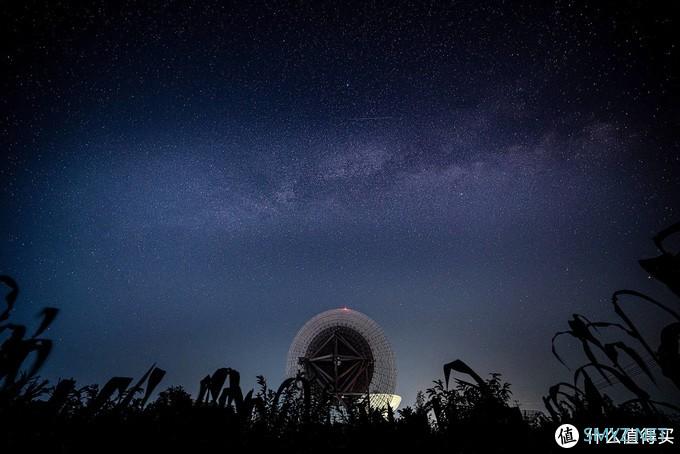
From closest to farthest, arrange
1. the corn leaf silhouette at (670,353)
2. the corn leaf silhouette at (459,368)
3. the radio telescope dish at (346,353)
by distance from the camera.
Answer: the corn leaf silhouette at (670,353) < the corn leaf silhouette at (459,368) < the radio telescope dish at (346,353)

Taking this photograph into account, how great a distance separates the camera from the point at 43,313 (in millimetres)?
2234

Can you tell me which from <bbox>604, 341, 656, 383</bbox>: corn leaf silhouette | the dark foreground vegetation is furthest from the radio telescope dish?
<bbox>604, 341, 656, 383</bbox>: corn leaf silhouette

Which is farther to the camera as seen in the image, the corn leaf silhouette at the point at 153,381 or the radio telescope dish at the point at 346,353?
the radio telescope dish at the point at 346,353

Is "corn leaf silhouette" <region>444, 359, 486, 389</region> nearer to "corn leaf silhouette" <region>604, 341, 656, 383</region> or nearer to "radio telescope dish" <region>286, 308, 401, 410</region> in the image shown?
"corn leaf silhouette" <region>604, 341, 656, 383</region>

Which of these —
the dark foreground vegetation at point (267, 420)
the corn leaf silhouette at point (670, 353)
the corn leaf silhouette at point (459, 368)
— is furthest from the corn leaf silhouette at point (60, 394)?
the corn leaf silhouette at point (670, 353)

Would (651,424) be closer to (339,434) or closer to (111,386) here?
(339,434)

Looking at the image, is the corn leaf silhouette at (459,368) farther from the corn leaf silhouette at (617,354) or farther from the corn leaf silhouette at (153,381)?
the corn leaf silhouette at (153,381)

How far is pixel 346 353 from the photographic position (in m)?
30.8

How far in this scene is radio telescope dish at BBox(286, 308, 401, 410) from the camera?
29375 mm

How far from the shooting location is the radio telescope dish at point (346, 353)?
29375 mm

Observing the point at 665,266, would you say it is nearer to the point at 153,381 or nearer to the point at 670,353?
the point at 670,353

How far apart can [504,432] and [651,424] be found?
102 cm

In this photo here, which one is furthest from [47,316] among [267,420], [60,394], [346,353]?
[346,353]

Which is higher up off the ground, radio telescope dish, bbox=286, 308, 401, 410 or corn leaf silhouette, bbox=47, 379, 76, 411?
radio telescope dish, bbox=286, 308, 401, 410
